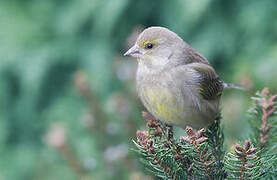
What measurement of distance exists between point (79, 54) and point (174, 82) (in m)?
2.18

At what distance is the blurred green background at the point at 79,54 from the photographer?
316 centimetres

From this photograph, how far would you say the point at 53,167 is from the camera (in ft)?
10.3

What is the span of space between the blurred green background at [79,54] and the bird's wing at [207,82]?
686 millimetres

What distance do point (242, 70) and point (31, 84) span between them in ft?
5.92

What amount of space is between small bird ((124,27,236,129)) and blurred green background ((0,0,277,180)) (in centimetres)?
61

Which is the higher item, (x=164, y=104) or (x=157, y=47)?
(x=157, y=47)

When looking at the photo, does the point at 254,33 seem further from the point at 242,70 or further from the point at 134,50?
the point at 134,50

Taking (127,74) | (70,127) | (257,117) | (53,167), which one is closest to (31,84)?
(70,127)

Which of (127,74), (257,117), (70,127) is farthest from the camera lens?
(70,127)

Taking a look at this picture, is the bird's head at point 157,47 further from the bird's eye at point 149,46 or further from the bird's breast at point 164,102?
the bird's breast at point 164,102

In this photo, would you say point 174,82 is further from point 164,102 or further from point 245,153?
point 245,153

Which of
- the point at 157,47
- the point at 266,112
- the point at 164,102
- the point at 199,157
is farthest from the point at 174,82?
the point at 199,157

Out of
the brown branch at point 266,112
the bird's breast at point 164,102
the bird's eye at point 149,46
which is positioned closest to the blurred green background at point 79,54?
the bird's eye at point 149,46

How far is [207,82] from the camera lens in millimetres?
1940
